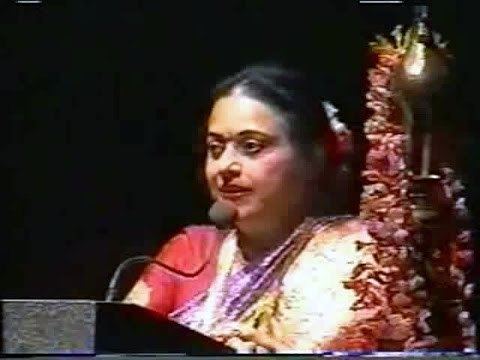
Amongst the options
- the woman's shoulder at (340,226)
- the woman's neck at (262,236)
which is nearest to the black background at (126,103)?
the woman's neck at (262,236)

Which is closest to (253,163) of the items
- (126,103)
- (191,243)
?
(191,243)

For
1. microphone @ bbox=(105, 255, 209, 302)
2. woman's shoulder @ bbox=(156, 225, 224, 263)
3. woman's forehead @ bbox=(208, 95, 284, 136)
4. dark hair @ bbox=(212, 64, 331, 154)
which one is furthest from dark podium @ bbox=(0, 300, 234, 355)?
dark hair @ bbox=(212, 64, 331, 154)

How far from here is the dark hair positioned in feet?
9.17

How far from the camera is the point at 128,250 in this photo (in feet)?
A: 9.16

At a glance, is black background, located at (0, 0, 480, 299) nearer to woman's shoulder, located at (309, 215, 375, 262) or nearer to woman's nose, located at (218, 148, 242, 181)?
woman's nose, located at (218, 148, 242, 181)

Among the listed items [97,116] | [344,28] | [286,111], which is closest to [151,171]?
[97,116]

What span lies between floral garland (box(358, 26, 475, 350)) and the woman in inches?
2.1

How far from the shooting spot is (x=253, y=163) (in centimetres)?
279

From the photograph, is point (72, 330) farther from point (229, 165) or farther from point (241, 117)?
Answer: point (241, 117)

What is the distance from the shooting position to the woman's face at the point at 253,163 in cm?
279

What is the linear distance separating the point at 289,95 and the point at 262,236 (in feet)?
1.27

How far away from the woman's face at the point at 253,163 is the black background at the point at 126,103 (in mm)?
59

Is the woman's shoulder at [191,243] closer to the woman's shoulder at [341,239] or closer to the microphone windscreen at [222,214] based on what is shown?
the microphone windscreen at [222,214]

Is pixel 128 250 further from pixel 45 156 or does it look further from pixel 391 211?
pixel 391 211
